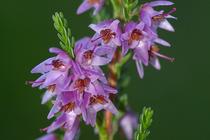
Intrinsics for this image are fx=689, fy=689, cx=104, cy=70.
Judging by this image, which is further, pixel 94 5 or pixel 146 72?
pixel 146 72

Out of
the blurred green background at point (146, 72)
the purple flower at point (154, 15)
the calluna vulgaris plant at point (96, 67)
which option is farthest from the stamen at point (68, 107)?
the blurred green background at point (146, 72)

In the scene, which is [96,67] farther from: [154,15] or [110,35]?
[154,15]

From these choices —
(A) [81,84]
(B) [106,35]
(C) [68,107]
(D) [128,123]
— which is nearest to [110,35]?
(B) [106,35]

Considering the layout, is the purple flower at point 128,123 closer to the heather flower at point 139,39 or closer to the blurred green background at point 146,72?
the heather flower at point 139,39

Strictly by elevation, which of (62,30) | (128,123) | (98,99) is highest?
(62,30)

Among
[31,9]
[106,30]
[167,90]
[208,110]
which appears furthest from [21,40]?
[106,30]

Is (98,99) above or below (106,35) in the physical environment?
below
